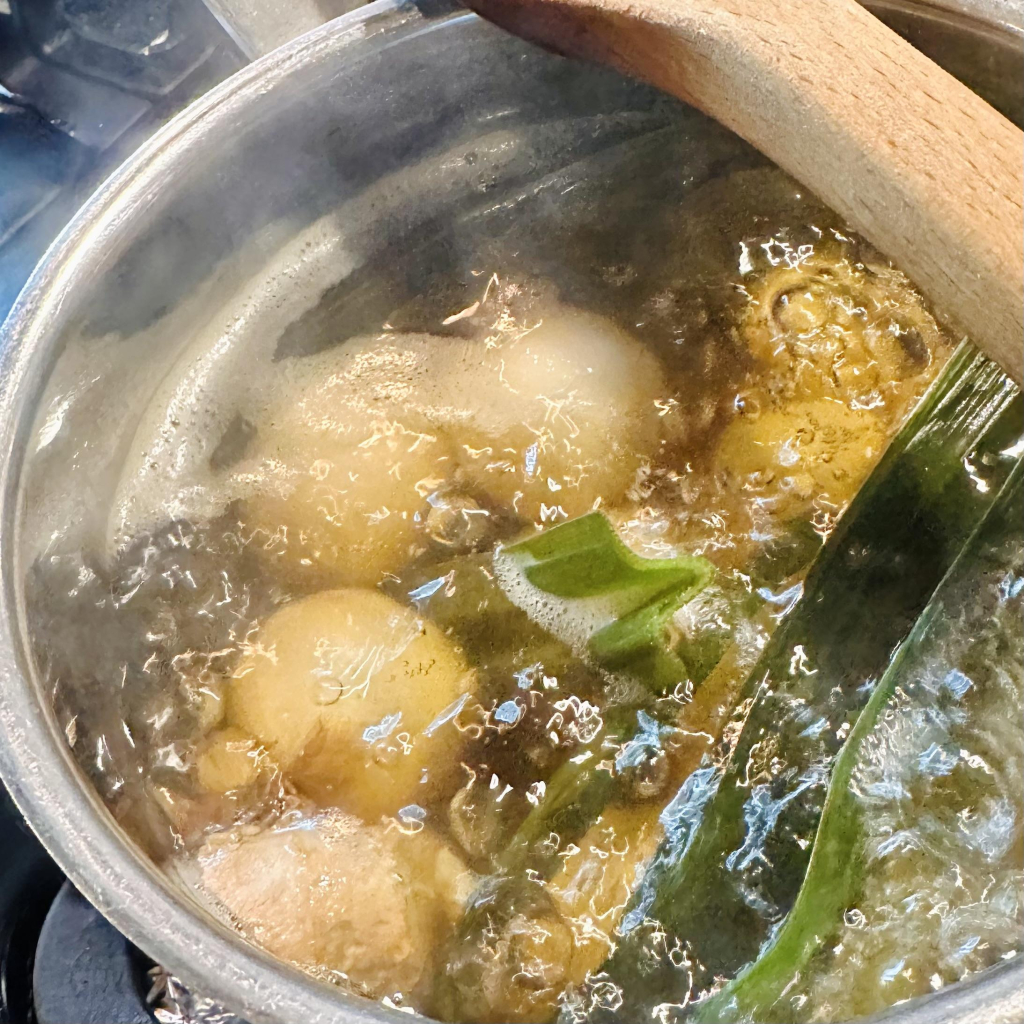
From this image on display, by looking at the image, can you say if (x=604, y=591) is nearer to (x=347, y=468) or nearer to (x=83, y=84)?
(x=347, y=468)

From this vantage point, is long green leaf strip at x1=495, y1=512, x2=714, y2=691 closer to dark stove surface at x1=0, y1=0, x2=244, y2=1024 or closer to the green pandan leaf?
the green pandan leaf

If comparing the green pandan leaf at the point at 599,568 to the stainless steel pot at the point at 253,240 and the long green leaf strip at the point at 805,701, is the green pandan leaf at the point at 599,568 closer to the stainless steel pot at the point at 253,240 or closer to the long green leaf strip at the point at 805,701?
the long green leaf strip at the point at 805,701

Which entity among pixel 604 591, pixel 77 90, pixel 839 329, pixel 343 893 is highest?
pixel 77 90

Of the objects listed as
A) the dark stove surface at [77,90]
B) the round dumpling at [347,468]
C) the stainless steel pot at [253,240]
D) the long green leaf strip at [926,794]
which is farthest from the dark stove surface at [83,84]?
the long green leaf strip at [926,794]

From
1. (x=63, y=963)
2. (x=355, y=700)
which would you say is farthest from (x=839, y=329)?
(x=63, y=963)

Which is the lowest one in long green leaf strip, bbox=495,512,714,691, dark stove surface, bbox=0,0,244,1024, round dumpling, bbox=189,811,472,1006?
round dumpling, bbox=189,811,472,1006

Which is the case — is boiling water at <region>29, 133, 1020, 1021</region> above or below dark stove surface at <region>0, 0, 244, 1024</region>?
below

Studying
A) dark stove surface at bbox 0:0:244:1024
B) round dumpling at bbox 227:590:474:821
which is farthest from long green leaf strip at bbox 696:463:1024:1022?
dark stove surface at bbox 0:0:244:1024
